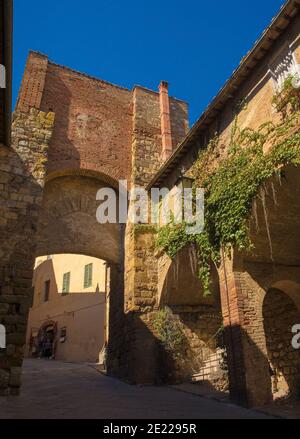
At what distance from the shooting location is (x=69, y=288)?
73.7ft

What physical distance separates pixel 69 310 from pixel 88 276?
233cm

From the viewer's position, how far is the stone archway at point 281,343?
913 centimetres

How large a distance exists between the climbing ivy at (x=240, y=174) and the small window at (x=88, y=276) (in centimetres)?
1299

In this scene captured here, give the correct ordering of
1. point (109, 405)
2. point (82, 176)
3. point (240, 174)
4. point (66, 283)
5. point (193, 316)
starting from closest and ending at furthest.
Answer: point (109, 405), point (240, 174), point (193, 316), point (82, 176), point (66, 283)

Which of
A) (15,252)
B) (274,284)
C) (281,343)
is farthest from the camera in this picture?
(281,343)

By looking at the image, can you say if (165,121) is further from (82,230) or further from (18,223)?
(18,223)

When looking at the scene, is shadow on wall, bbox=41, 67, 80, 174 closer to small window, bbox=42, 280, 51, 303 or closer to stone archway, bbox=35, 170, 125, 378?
stone archway, bbox=35, 170, 125, 378

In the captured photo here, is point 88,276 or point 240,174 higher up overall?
point 88,276

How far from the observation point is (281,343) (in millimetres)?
9680

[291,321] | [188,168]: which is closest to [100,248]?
[188,168]

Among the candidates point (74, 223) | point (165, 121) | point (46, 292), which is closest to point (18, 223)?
point (74, 223)
